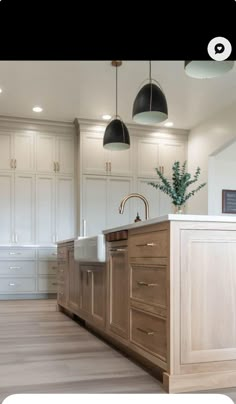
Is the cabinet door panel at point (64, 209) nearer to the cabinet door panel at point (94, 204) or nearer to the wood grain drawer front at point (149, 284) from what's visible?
the cabinet door panel at point (94, 204)

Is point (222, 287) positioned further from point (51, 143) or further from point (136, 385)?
point (51, 143)

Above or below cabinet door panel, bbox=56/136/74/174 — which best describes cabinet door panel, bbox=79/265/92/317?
below

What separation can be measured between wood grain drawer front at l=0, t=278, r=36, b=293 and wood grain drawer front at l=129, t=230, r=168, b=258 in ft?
13.0

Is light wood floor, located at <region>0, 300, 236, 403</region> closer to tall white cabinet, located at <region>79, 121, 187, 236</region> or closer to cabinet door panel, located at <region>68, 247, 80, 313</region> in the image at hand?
cabinet door panel, located at <region>68, 247, 80, 313</region>

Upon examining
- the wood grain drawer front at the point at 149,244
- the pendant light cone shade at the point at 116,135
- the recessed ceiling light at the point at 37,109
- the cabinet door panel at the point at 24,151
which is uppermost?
the recessed ceiling light at the point at 37,109

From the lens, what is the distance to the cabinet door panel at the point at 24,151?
6.38 meters

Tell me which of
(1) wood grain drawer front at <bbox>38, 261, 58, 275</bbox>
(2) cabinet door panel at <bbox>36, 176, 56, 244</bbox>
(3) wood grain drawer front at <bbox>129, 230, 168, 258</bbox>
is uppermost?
(2) cabinet door panel at <bbox>36, 176, 56, 244</bbox>

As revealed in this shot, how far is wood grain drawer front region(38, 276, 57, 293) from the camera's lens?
20.5 ft

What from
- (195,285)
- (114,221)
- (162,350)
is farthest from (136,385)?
(114,221)

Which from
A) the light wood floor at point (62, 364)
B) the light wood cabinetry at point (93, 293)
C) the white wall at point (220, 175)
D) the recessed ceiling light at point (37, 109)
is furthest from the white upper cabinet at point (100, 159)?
the light wood floor at point (62, 364)

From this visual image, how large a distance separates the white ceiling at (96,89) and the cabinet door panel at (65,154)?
13.3 inches

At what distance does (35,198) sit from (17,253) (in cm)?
88
